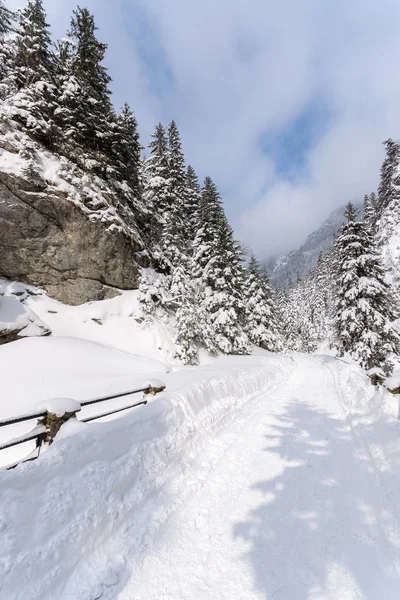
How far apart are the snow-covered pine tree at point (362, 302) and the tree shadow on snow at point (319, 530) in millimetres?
13400

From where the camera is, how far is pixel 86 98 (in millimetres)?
20375

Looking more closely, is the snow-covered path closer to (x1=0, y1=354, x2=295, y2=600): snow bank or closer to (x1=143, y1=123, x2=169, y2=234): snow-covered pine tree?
(x1=0, y1=354, x2=295, y2=600): snow bank

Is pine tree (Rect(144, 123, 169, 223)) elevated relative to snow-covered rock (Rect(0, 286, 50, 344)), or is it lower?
elevated

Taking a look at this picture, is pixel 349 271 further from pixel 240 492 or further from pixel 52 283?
pixel 52 283

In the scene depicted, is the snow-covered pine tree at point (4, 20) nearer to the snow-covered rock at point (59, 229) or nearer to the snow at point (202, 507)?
the snow-covered rock at point (59, 229)

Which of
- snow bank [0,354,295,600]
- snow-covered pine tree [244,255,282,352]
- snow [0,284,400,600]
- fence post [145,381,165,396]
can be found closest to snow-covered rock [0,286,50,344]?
snow [0,284,400,600]

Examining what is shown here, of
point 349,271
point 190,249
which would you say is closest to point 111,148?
point 190,249

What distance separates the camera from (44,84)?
19.2 m

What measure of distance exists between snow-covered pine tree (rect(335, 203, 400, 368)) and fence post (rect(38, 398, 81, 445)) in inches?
719

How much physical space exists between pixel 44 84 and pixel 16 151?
20.7 feet

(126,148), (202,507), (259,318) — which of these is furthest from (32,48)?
(259,318)

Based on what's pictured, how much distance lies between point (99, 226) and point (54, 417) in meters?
17.3

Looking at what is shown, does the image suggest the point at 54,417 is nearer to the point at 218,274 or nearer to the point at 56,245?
the point at 56,245

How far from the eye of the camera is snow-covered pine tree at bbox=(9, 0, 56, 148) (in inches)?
723
